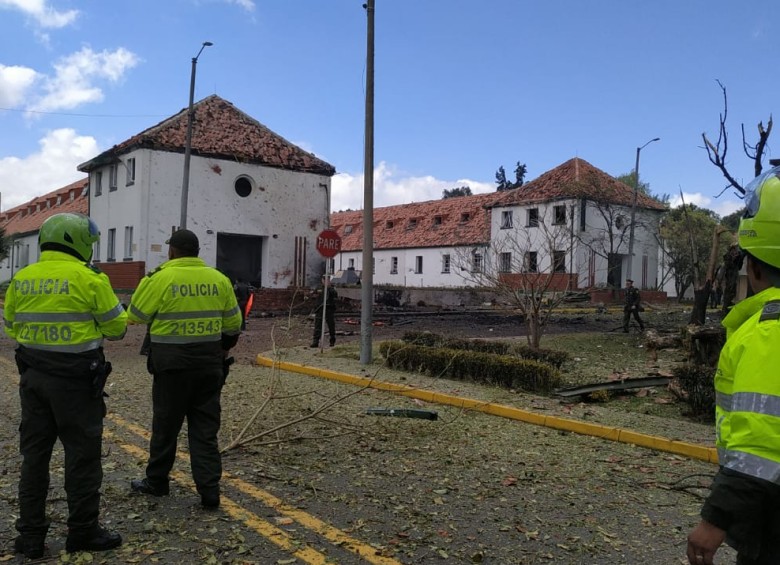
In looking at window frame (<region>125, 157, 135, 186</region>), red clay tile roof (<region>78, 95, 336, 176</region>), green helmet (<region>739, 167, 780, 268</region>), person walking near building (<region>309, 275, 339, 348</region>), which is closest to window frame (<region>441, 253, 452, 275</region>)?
red clay tile roof (<region>78, 95, 336, 176</region>)

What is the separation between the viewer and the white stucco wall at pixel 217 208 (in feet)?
92.8

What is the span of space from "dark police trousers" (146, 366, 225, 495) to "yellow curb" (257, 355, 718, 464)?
2213 mm

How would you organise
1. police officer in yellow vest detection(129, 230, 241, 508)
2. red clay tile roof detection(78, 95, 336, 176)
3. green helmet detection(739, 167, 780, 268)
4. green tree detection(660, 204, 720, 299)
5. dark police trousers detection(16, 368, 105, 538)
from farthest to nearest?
green tree detection(660, 204, 720, 299)
red clay tile roof detection(78, 95, 336, 176)
police officer in yellow vest detection(129, 230, 241, 508)
dark police trousers detection(16, 368, 105, 538)
green helmet detection(739, 167, 780, 268)

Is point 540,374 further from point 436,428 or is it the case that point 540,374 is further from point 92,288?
point 92,288

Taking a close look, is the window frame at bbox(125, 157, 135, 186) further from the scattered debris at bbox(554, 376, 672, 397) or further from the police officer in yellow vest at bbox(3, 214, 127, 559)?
the police officer in yellow vest at bbox(3, 214, 127, 559)

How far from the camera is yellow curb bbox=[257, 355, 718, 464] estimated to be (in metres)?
6.78

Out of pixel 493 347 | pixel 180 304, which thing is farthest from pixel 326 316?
pixel 180 304

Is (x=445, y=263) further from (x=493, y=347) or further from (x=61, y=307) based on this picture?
(x=61, y=307)

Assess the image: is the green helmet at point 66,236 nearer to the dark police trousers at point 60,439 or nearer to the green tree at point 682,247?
the dark police trousers at point 60,439

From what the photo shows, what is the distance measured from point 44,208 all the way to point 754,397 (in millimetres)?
56472

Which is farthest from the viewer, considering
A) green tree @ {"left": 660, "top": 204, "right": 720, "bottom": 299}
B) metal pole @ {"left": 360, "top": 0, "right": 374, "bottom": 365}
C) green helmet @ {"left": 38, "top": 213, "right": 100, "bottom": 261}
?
green tree @ {"left": 660, "top": 204, "right": 720, "bottom": 299}

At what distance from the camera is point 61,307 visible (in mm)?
3906

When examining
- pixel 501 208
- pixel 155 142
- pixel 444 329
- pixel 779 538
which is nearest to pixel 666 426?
pixel 779 538

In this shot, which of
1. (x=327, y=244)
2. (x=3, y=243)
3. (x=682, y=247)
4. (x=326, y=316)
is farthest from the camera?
(x=682, y=247)
